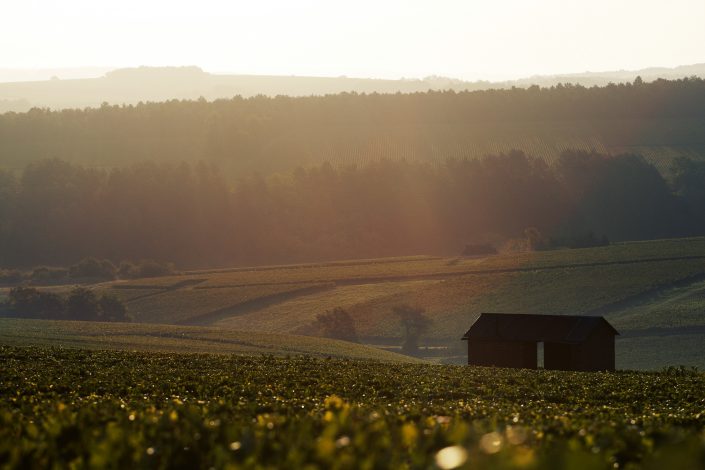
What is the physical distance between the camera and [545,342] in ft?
188

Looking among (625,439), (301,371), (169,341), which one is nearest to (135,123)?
(169,341)

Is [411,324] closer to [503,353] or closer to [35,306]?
[35,306]

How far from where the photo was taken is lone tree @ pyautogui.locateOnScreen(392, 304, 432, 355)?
3730 inches

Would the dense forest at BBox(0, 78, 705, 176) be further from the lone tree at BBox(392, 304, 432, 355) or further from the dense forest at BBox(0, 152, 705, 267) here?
the lone tree at BBox(392, 304, 432, 355)

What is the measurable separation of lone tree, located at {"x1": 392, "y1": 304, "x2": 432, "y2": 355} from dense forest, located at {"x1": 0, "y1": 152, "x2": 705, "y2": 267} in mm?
42364

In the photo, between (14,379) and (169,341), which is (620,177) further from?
(14,379)

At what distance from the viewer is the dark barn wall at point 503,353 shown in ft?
187

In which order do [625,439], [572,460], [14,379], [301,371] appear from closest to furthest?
[572,460] → [625,439] → [14,379] → [301,371]

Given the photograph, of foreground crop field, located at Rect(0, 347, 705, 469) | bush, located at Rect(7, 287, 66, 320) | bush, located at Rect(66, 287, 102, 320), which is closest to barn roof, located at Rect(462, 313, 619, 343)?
foreground crop field, located at Rect(0, 347, 705, 469)

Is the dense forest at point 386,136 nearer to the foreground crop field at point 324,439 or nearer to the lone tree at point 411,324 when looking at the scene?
the lone tree at point 411,324

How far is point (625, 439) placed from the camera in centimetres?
1187

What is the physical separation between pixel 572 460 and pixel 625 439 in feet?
15.6

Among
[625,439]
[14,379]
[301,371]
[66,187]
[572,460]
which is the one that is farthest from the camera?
[66,187]

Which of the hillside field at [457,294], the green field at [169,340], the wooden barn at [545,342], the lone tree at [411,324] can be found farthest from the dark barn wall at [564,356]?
the lone tree at [411,324]
